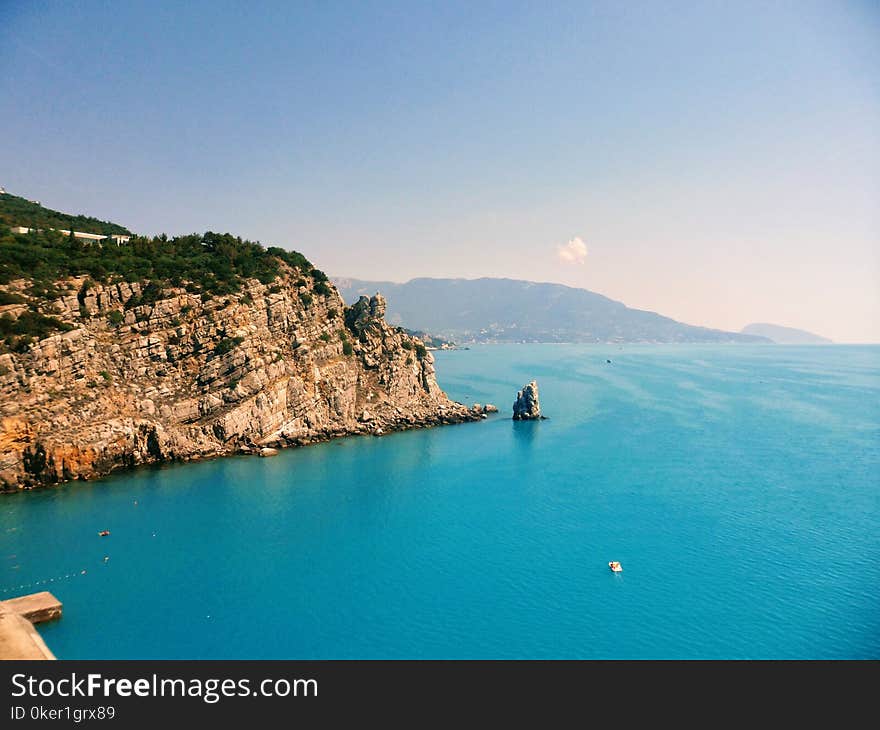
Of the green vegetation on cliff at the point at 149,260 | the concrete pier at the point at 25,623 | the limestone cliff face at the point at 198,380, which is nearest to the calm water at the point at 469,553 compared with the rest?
the concrete pier at the point at 25,623

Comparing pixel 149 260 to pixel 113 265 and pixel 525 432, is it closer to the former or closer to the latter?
pixel 113 265

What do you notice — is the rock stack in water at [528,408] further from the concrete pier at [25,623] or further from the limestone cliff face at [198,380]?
the concrete pier at [25,623]

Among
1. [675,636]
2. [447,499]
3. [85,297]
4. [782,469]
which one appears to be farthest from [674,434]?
[85,297]

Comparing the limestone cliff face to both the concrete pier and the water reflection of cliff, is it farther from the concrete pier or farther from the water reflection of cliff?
the concrete pier

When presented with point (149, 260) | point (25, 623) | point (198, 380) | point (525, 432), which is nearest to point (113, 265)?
point (149, 260)
